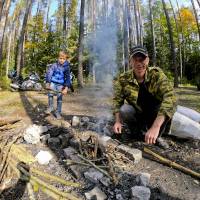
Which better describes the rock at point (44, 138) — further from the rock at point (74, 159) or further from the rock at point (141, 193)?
the rock at point (141, 193)

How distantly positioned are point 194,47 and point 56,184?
3867 cm

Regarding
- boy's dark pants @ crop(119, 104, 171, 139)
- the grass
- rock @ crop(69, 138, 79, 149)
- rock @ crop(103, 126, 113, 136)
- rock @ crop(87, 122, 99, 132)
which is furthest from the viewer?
the grass

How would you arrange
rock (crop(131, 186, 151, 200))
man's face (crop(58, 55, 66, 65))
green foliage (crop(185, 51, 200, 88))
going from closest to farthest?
rock (crop(131, 186, 151, 200))
man's face (crop(58, 55, 66, 65))
green foliage (crop(185, 51, 200, 88))

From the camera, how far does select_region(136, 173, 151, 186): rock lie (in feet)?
12.9

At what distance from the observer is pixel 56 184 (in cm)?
412

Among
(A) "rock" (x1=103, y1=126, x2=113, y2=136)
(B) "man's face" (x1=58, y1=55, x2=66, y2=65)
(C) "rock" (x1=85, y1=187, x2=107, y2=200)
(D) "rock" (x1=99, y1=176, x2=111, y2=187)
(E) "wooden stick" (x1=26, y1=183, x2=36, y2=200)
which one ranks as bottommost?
(E) "wooden stick" (x1=26, y1=183, x2=36, y2=200)

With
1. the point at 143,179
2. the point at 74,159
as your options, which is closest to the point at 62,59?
the point at 74,159

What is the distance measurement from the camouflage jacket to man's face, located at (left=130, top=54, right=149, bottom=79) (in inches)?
4.8

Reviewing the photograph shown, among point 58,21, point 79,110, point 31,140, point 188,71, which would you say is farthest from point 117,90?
point 58,21

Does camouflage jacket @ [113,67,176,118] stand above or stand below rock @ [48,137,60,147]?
above

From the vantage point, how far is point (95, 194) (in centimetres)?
365

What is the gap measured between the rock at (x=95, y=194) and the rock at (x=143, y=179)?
1.80ft

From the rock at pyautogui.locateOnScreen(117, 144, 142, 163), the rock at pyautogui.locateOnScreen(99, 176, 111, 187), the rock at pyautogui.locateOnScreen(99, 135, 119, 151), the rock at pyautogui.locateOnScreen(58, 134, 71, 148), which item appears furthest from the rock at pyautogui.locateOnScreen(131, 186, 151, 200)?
the rock at pyautogui.locateOnScreen(58, 134, 71, 148)

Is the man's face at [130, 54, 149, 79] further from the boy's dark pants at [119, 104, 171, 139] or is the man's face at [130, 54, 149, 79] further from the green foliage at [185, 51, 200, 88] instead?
the green foliage at [185, 51, 200, 88]
